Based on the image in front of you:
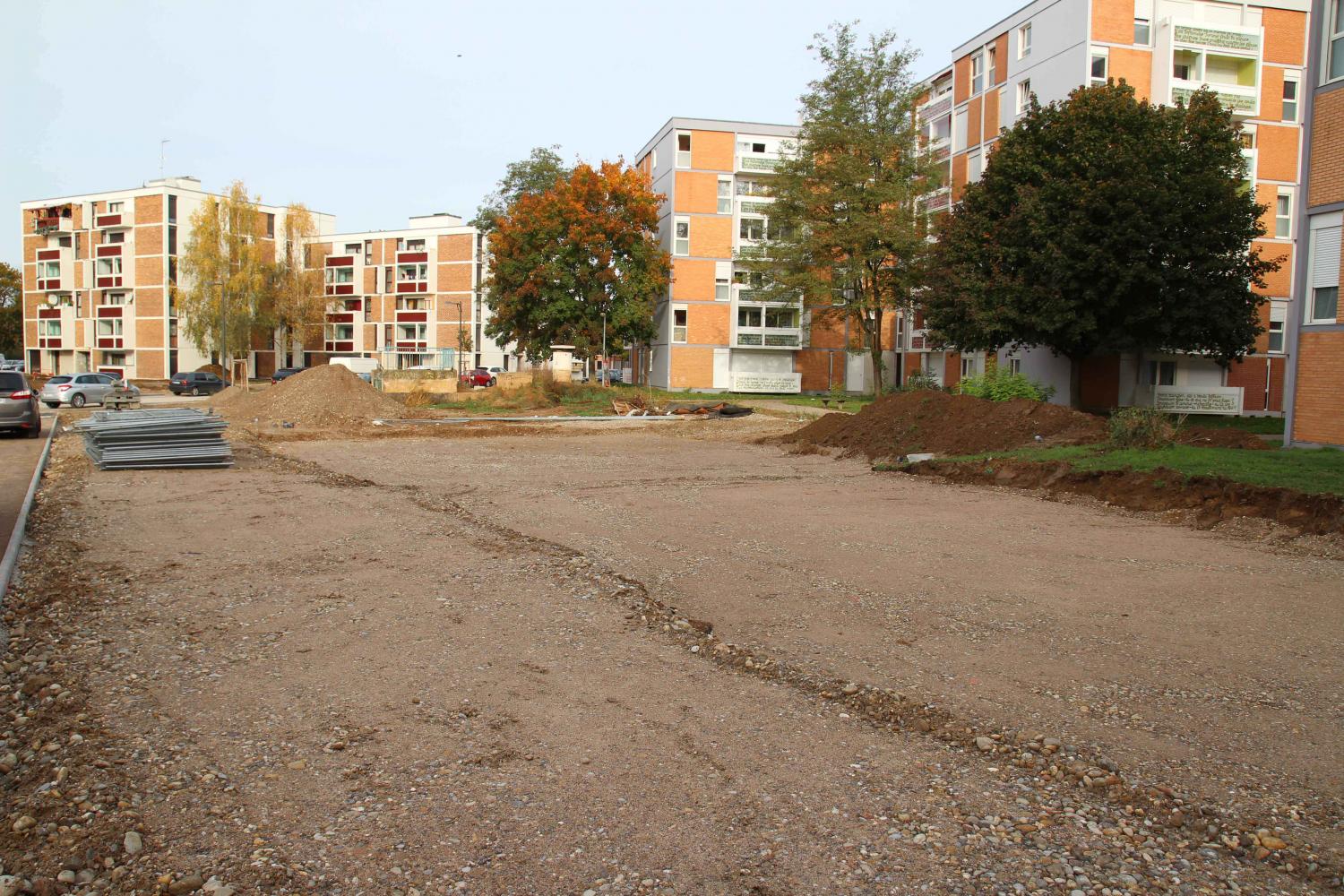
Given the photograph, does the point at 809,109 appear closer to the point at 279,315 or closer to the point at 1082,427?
the point at 1082,427

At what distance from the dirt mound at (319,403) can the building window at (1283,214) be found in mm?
39591

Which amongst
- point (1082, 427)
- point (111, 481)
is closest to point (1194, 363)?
point (1082, 427)

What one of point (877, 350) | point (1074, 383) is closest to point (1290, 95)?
point (1074, 383)

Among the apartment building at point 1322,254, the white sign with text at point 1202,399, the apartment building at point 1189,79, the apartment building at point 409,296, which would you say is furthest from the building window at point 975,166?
the apartment building at point 409,296

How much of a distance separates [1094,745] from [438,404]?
4098 centimetres

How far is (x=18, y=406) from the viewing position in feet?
86.0

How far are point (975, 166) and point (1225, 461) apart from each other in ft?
Answer: 121

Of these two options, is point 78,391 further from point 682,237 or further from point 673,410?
point 682,237

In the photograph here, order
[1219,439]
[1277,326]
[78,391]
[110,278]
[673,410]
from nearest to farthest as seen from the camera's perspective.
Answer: [1219,439]
[673,410]
[1277,326]
[78,391]
[110,278]

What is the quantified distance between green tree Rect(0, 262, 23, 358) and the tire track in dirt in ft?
374

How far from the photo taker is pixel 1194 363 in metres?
40.6

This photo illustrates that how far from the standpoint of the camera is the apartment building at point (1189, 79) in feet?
132

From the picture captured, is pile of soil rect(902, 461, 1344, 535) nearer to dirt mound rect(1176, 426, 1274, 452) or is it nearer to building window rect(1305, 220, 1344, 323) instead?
dirt mound rect(1176, 426, 1274, 452)

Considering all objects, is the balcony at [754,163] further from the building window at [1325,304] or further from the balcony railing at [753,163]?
the building window at [1325,304]
